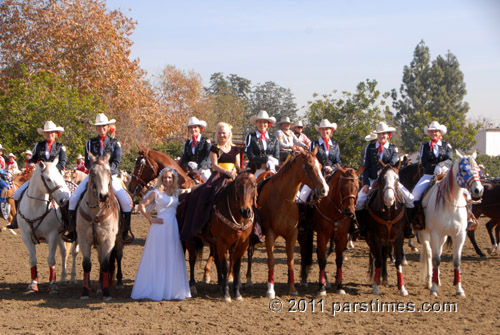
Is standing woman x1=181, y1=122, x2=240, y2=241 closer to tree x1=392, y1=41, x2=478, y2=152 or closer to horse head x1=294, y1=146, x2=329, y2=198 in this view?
horse head x1=294, y1=146, x2=329, y2=198

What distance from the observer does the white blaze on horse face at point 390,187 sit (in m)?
8.49

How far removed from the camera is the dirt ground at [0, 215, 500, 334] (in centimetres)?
696

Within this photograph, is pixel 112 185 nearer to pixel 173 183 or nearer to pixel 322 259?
pixel 173 183

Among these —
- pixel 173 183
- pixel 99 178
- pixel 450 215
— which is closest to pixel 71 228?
pixel 99 178

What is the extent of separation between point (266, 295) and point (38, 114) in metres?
19.9

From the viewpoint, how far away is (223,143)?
9.03m

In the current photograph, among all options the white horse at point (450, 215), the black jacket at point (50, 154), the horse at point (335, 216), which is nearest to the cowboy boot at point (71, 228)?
the black jacket at point (50, 154)

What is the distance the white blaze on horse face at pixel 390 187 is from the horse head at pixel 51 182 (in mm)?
5485

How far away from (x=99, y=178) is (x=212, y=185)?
190 cm

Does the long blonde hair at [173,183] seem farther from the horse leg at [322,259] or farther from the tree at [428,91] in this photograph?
the tree at [428,91]

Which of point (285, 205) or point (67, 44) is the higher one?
point (67, 44)

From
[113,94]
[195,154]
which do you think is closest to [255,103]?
[113,94]

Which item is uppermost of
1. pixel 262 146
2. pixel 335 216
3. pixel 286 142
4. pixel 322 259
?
pixel 286 142

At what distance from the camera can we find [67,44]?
2917cm
